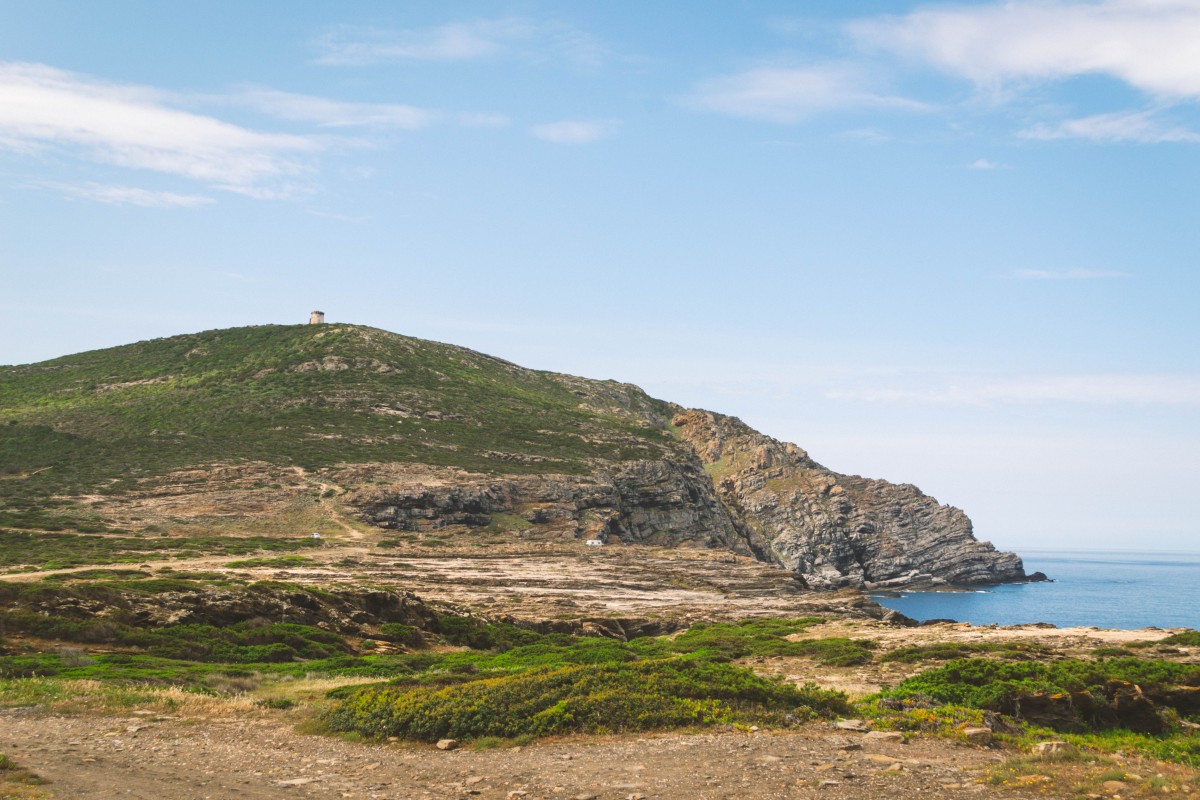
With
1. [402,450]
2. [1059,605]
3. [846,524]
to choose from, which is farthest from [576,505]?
[846,524]

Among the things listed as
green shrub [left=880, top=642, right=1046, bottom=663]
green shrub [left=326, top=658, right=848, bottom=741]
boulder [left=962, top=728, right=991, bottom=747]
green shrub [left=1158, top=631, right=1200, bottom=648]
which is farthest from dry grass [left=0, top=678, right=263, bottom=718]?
green shrub [left=1158, top=631, right=1200, bottom=648]

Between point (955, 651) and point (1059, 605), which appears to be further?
point (1059, 605)

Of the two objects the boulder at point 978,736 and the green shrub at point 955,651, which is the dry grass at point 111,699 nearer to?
the boulder at point 978,736

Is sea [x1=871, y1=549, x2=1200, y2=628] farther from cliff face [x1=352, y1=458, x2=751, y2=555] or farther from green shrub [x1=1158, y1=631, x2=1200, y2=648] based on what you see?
green shrub [x1=1158, y1=631, x2=1200, y2=648]

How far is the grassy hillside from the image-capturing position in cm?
10075

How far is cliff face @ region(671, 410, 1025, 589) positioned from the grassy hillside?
34303 mm

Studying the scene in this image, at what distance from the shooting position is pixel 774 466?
18938 cm

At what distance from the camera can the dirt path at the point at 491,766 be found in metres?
14.3

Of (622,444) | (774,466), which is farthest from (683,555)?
(774,466)

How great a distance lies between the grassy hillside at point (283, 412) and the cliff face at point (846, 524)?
34.3 metres

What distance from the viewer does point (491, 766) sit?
16.2 m

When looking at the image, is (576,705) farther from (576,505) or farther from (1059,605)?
(1059,605)

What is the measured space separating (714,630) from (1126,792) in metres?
33.5

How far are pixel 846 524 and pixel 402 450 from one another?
99.1 m
